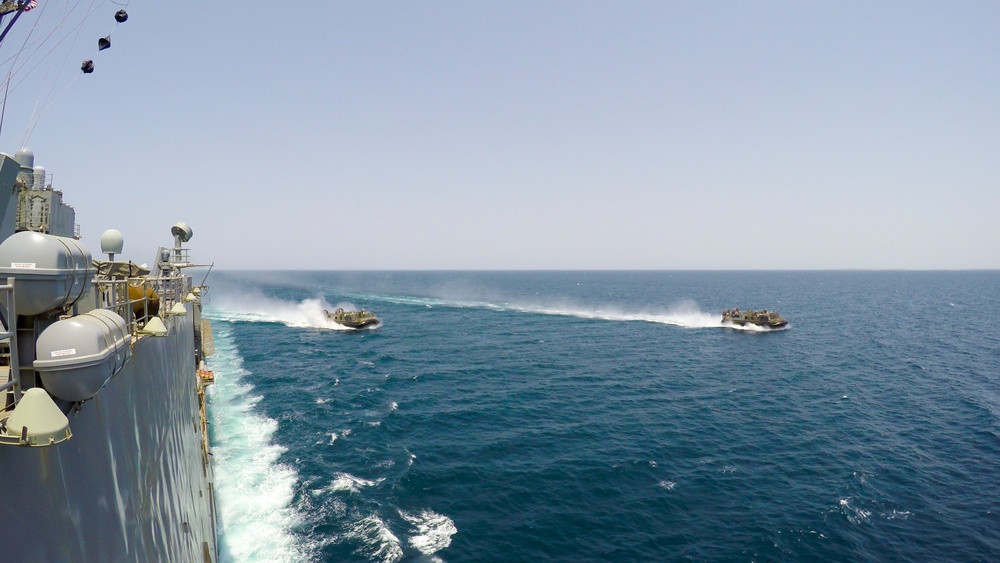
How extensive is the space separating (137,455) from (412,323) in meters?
79.3

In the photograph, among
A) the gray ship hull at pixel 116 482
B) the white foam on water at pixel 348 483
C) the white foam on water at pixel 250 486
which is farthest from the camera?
the white foam on water at pixel 348 483

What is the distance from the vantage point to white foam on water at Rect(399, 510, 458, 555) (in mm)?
20891

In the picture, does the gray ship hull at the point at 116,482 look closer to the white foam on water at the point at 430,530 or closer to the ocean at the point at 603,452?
the white foam on water at the point at 430,530

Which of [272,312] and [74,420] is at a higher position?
[74,420]

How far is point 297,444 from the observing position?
31.5 metres

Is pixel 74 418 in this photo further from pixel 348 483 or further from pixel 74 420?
pixel 348 483

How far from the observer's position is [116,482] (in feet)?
26.8

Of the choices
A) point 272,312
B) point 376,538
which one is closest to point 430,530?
point 376,538

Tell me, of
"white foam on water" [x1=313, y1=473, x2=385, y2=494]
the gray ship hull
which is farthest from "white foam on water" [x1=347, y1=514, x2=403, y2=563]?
the gray ship hull

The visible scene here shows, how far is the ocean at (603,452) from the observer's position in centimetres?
2189

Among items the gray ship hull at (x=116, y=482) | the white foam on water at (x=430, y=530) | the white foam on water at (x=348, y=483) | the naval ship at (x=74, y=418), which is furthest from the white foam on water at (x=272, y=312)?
the naval ship at (x=74, y=418)

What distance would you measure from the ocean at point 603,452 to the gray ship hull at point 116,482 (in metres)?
9.46

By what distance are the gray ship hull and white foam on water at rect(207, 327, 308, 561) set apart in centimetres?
542

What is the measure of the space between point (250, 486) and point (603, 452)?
70.0 feet
